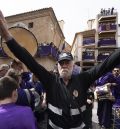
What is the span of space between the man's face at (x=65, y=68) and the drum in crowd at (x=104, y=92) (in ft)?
15.1

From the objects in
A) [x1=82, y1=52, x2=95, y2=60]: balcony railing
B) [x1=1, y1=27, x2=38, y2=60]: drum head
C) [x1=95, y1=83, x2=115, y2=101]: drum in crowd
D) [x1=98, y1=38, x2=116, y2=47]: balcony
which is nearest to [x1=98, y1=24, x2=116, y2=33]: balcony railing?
[x1=98, y1=38, x2=116, y2=47]: balcony

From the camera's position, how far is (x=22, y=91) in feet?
10.7

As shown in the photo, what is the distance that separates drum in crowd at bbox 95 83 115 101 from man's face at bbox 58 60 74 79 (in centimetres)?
461

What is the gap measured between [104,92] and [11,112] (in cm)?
583

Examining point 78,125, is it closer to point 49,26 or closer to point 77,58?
point 49,26

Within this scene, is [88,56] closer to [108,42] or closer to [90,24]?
[108,42]

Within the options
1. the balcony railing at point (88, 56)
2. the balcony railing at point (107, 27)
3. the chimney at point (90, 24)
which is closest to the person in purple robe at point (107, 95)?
the balcony railing at point (88, 56)

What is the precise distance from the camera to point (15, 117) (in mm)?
2434

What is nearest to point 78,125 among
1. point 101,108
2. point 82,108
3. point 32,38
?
point 82,108

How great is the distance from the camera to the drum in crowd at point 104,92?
7902mm

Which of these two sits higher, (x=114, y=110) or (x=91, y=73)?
(x=91, y=73)

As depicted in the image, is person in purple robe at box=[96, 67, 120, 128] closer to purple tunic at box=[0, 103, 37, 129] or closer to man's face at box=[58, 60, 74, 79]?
man's face at box=[58, 60, 74, 79]

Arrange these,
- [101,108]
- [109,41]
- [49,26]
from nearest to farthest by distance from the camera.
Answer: [101,108], [49,26], [109,41]

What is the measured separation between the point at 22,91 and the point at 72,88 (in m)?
0.51
